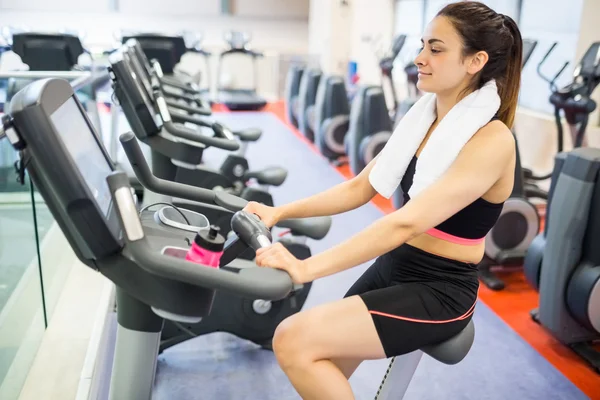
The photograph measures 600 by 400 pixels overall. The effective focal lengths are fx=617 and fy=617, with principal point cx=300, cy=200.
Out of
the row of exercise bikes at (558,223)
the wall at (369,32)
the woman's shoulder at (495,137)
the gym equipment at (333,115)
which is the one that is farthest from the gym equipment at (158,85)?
the wall at (369,32)

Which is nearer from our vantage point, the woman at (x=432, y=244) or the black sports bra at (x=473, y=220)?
the woman at (x=432, y=244)

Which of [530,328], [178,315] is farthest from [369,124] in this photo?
[178,315]

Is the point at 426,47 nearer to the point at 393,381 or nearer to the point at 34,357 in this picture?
the point at 393,381

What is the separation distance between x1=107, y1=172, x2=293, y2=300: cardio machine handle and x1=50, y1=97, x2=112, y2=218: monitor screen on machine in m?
0.11

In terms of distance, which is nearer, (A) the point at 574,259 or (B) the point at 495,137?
(B) the point at 495,137

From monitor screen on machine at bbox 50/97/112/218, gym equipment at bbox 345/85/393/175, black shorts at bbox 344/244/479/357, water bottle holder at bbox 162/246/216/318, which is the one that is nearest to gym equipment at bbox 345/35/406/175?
gym equipment at bbox 345/85/393/175

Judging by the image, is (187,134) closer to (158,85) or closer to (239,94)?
(158,85)

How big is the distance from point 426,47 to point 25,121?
3.38ft

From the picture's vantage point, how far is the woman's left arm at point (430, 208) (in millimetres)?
1456

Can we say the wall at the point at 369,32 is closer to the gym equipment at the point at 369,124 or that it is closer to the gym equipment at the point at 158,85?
the gym equipment at the point at 369,124

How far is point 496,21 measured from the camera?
1600 millimetres

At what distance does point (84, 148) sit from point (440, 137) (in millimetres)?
874

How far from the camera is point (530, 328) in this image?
9.82 ft

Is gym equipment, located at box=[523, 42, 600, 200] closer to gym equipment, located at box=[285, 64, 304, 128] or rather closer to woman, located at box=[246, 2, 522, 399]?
woman, located at box=[246, 2, 522, 399]
